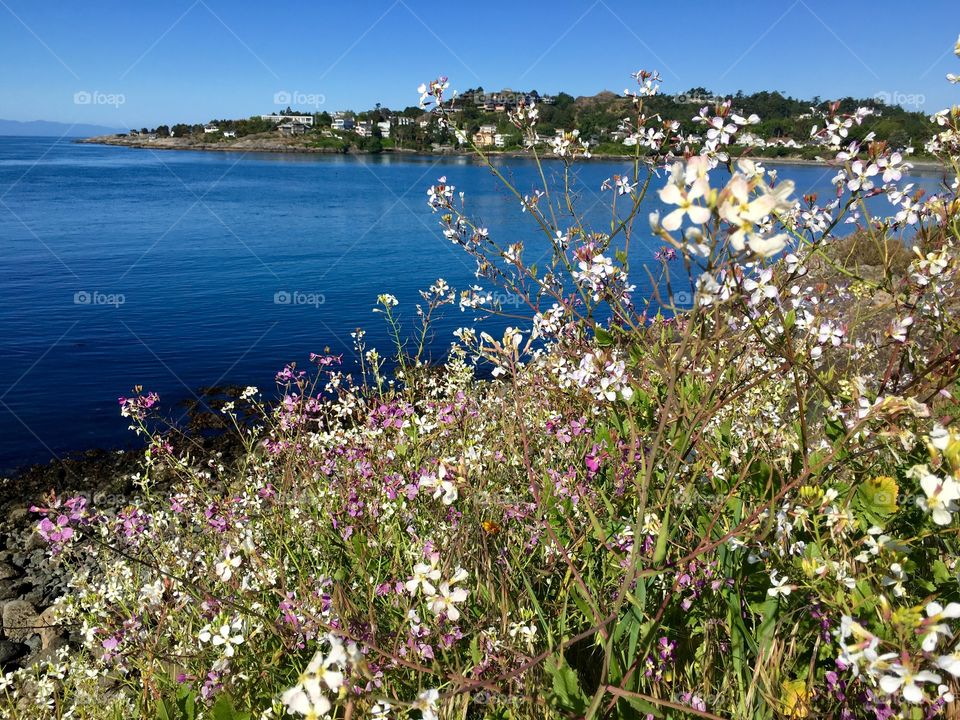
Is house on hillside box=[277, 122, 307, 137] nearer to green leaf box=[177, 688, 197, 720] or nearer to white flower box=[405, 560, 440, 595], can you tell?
green leaf box=[177, 688, 197, 720]

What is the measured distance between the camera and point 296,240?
26.6m

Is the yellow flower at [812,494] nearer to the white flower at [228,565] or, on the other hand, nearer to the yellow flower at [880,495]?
the yellow flower at [880,495]

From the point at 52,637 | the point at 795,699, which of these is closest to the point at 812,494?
the point at 795,699

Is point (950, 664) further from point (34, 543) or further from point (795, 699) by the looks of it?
point (34, 543)

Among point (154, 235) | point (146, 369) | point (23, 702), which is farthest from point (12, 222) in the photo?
point (23, 702)

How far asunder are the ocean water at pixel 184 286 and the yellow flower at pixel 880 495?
6.86 feet

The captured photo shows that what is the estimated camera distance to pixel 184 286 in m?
19.3

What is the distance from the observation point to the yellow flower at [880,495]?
74.1 inches

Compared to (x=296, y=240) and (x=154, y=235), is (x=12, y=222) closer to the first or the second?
(x=154, y=235)

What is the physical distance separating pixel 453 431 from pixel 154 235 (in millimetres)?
27886

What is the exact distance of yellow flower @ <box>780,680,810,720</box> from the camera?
2049 millimetres

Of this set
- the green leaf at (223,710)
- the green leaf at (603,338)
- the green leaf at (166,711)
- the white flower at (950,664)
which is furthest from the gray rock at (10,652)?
the white flower at (950,664)

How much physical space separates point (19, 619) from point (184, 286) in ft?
48.9

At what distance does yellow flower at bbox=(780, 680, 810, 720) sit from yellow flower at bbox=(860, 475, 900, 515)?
69 cm
